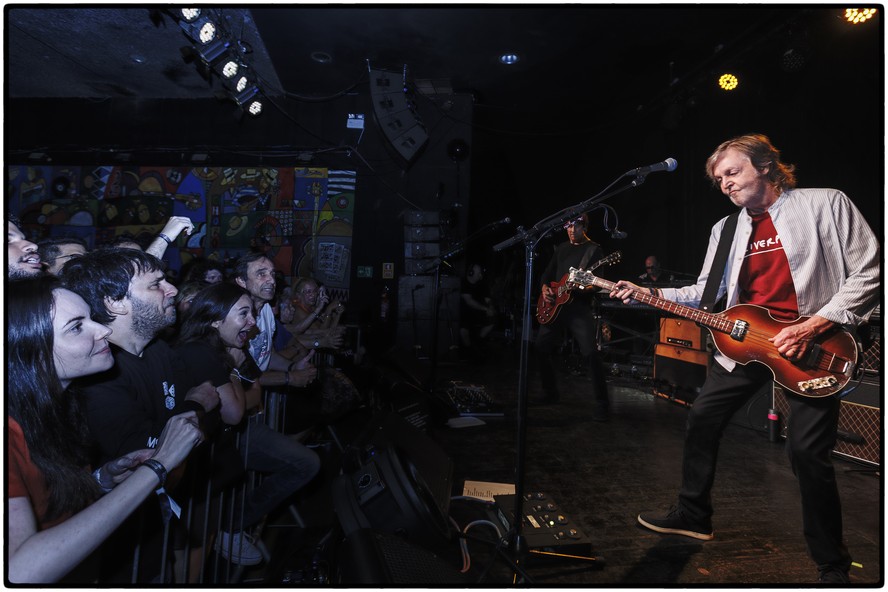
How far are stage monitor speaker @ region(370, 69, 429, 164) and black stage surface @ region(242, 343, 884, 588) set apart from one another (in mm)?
5020

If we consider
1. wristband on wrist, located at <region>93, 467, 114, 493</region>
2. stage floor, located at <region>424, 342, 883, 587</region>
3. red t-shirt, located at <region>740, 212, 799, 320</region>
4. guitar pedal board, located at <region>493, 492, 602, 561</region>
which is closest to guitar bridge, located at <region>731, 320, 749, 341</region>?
red t-shirt, located at <region>740, 212, 799, 320</region>

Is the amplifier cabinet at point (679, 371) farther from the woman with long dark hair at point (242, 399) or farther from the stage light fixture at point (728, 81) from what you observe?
the woman with long dark hair at point (242, 399)

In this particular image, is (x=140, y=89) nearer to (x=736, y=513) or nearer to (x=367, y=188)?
(x=367, y=188)

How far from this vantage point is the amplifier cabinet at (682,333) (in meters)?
4.97

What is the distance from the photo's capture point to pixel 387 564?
113 cm

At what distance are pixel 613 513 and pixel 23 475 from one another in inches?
102

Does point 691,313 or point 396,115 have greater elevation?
point 396,115

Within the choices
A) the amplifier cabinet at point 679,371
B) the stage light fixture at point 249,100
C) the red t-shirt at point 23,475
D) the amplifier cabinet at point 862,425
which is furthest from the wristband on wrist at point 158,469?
the stage light fixture at point 249,100

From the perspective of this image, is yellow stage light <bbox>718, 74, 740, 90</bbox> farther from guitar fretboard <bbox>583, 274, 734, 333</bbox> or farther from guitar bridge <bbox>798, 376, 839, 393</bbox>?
guitar bridge <bbox>798, 376, 839, 393</bbox>

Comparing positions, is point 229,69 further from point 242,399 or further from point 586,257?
point 242,399

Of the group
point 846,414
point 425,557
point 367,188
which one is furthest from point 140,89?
point 846,414

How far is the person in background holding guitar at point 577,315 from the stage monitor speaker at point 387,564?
354cm

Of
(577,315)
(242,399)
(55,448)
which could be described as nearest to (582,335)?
(577,315)

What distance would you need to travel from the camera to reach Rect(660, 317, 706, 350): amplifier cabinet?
497 cm
